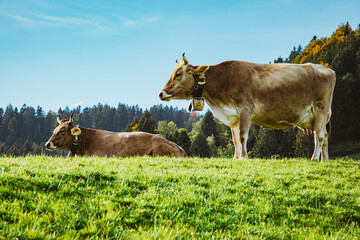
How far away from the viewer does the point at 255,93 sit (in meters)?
10.3

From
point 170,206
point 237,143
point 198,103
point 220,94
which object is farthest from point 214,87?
point 170,206

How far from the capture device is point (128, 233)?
12.3ft

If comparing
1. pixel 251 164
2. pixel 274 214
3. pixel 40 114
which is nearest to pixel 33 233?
pixel 274 214

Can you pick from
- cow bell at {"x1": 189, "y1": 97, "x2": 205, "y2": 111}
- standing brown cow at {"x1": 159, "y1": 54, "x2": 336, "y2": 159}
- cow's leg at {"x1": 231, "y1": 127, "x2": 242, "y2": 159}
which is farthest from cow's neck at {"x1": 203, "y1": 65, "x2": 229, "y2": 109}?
cow's leg at {"x1": 231, "y1": 127, "x2": 242, "y2": 159}

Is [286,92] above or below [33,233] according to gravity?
above

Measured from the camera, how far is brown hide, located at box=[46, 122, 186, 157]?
13359mm

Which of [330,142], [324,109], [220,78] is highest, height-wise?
[220,78]

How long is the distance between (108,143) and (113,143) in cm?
30

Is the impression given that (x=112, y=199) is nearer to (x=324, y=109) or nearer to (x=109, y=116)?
(x=324, y=109)

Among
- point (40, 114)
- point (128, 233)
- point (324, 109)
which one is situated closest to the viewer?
point (128, 233)

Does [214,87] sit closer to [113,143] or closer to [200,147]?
[113,143]

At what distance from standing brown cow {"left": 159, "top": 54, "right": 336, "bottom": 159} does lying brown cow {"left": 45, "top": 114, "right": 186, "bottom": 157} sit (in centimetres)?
333

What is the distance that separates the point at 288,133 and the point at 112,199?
55504 mm

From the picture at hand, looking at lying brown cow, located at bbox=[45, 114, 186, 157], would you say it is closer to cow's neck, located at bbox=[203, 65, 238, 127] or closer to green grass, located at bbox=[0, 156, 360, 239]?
cow's neck, located at bbox=[203, 65, 238, 127]
